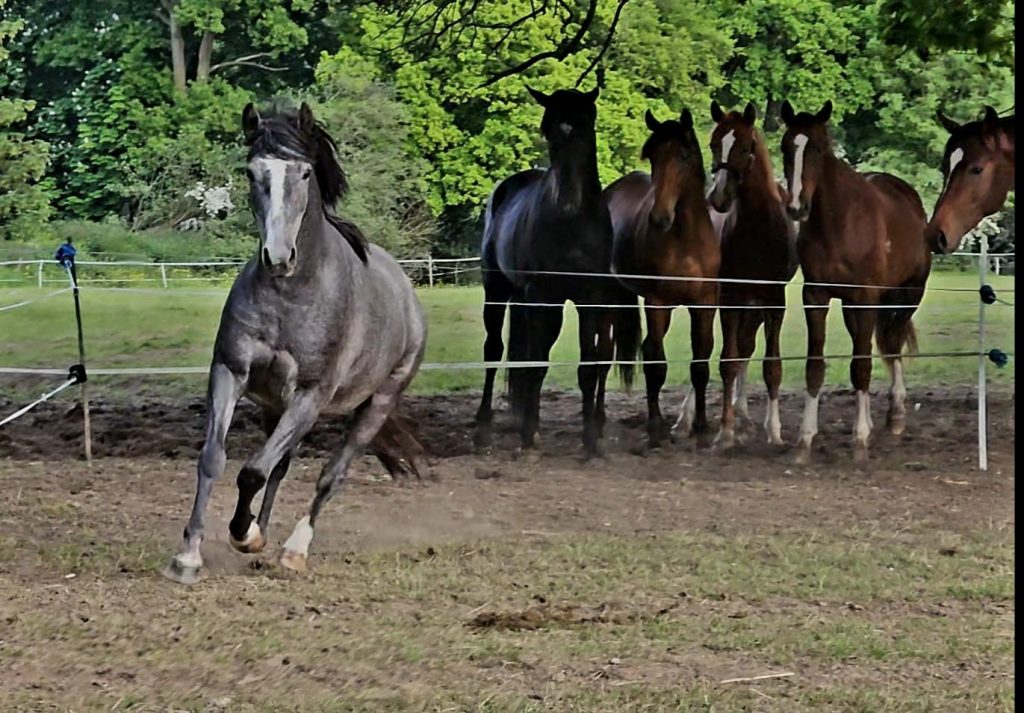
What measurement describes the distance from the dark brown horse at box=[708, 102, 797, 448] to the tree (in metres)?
3.75

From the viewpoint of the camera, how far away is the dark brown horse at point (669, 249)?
21.3 feet

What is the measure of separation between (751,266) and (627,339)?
0.77 metres

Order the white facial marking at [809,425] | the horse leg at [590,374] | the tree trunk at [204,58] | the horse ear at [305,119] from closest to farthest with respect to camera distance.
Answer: the horse ear at [305,119] < the white facial marking at [809,425] < the horse leg at [590,374] < the tree trunk at [204,58]

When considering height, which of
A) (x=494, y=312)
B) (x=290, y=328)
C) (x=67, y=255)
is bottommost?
(x=494, y=312)

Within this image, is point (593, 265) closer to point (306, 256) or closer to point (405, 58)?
point (405, 58)

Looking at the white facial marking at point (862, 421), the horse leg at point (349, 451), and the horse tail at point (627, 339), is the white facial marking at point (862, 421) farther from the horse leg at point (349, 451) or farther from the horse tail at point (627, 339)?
the horse leg at point (349, 451)

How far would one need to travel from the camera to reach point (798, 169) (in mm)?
6406

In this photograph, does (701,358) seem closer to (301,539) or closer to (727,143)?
(727,143)

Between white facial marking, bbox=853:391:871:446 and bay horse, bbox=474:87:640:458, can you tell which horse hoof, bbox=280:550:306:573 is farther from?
white facial marking, bbox=853:391:871:446

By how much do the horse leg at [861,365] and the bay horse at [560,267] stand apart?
112 centimetres

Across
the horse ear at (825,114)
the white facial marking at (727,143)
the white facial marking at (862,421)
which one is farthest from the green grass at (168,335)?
the horse ear at (825,114)

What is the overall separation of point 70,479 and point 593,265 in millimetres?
2714

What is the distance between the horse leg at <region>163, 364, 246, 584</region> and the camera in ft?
13.0

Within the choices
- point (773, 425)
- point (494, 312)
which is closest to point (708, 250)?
point (773, 425)
